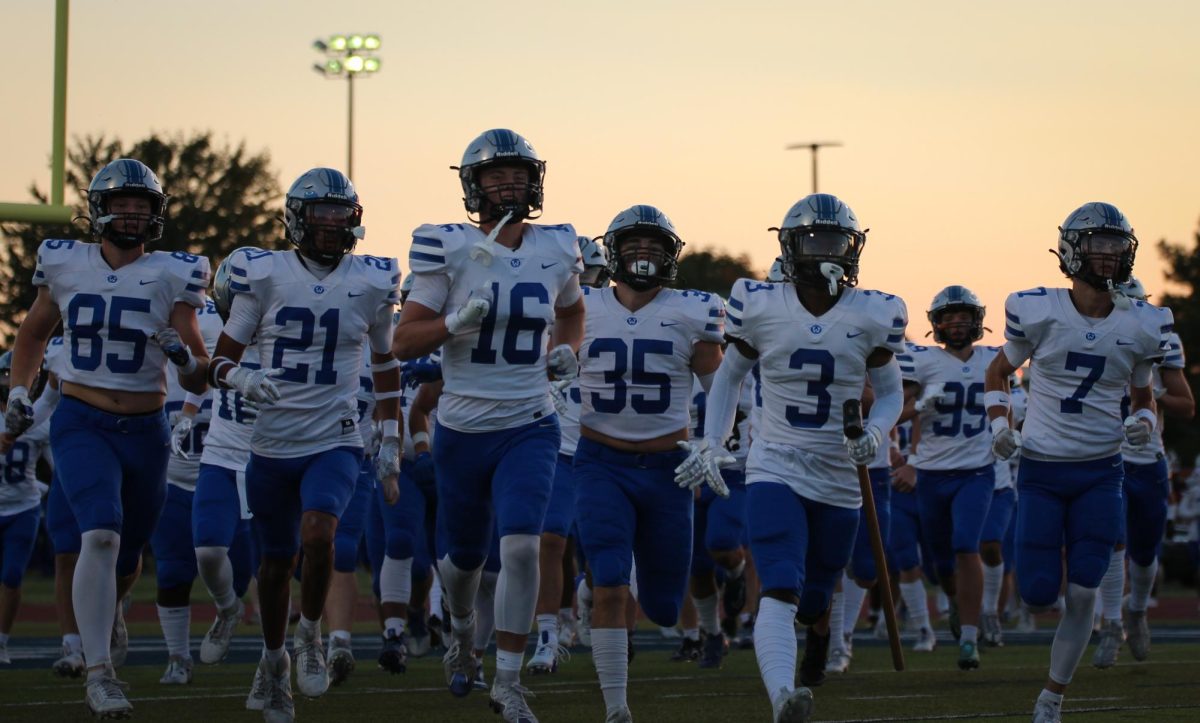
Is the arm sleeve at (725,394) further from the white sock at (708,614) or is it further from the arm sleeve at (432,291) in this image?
the white sock at (708,614)

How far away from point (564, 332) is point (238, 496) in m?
2.94

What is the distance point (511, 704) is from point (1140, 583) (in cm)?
572

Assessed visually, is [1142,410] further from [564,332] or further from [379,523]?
[379,523]

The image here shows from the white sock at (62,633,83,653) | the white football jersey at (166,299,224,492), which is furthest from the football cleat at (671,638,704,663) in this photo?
the white sock at (62,633,83,653)

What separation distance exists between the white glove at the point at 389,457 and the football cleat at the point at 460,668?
835 mm

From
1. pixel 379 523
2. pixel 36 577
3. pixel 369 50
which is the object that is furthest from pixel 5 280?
pixel 379 523

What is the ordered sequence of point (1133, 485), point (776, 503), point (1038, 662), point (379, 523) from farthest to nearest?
point (379, 523)
point (1038, 662)
point (1133, 485)
point (776, 503)

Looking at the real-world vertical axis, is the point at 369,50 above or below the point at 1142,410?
above

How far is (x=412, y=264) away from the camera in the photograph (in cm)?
791

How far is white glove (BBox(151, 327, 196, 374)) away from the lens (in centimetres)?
825

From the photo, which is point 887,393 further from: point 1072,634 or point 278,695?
point 278,695

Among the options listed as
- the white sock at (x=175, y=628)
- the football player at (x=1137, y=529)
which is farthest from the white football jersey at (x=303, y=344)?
the football player at (x=1137, y=529)

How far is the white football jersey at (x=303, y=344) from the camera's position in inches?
318

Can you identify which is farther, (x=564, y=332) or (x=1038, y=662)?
(x=1038, y=662)
